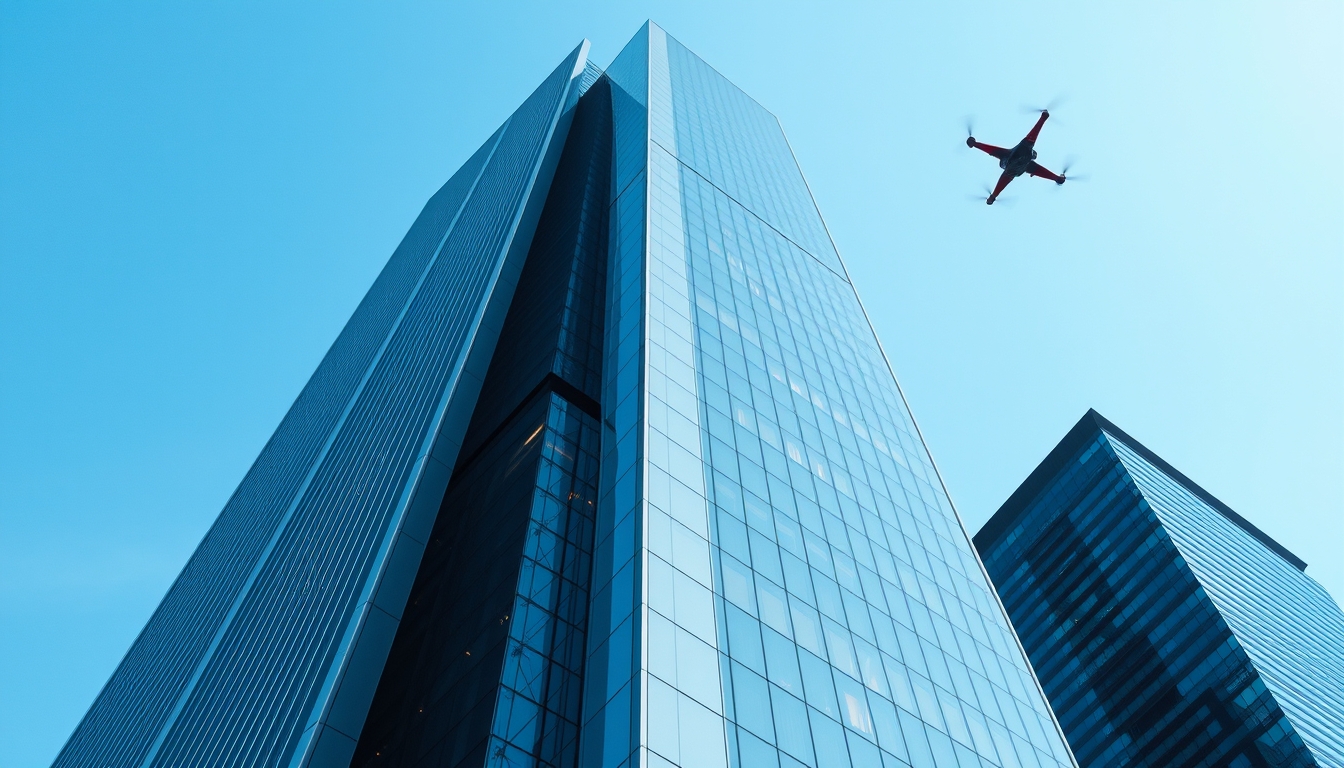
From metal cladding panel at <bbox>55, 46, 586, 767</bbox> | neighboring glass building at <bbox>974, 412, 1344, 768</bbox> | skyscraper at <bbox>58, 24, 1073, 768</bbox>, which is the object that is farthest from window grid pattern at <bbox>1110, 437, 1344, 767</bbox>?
metal cladding panel at <bbox>55, 46, 586, 767</bbox>

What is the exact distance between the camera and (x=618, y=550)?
125 ft

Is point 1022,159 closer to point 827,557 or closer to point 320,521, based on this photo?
point 827,557

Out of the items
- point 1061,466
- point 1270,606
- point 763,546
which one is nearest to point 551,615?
point 763,546

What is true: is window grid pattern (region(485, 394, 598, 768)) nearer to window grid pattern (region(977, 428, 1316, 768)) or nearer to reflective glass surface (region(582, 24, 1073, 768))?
reflective glass surface (region(582, 24, 1073, 768))

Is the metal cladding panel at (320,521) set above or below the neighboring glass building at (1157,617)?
below

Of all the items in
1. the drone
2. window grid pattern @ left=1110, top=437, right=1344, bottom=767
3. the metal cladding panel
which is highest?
window grid pattern @ left=1110, top=437, right=1344, bottom=767

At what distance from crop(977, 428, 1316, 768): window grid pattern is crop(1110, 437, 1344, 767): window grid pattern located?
190 centimetres

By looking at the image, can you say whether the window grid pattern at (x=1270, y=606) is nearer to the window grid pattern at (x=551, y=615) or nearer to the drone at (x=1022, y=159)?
the drone at (x=1022, y=159)

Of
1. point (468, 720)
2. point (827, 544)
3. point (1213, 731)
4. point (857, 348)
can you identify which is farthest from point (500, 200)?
point (1213, 731)

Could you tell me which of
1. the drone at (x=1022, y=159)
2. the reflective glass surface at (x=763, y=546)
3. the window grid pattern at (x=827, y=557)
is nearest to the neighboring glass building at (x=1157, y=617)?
the reflective glass surface at (x=763, y=546)

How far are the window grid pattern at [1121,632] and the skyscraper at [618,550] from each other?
55.7 m

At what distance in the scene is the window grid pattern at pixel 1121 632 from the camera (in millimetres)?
104688

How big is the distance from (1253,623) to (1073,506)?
90.1 feet

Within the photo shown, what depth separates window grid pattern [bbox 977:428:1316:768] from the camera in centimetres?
10469
